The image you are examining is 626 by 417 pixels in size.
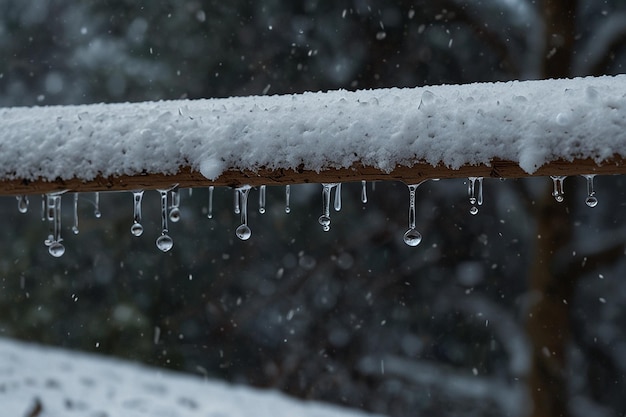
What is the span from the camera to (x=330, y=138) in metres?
1.00

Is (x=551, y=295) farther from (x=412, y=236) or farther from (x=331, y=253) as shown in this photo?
(x=412, y=236)

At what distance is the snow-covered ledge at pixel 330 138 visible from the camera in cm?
93

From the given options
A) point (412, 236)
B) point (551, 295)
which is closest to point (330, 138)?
point (412, 236)

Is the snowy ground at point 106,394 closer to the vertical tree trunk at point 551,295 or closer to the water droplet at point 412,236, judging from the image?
the vertical tree trunk at point 551,295

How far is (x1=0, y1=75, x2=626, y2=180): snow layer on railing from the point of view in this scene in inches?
36.4

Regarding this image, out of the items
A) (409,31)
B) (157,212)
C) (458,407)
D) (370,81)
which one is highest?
(409,31)

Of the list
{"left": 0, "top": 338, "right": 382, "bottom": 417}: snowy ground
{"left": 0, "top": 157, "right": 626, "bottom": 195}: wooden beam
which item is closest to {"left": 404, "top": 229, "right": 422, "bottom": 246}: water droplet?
{"left": 0, "top": 157, "right": 626, "bottom": 195}: wooden beam

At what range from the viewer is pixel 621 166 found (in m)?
0.92

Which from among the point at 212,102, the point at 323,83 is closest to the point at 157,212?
the point at 323,83

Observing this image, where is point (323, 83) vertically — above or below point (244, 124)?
above

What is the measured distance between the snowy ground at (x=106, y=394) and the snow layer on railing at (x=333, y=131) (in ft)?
8.58

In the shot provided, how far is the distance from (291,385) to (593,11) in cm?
437

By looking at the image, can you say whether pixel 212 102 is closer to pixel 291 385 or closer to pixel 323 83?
pixel 323 83

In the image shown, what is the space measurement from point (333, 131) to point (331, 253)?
529cm
